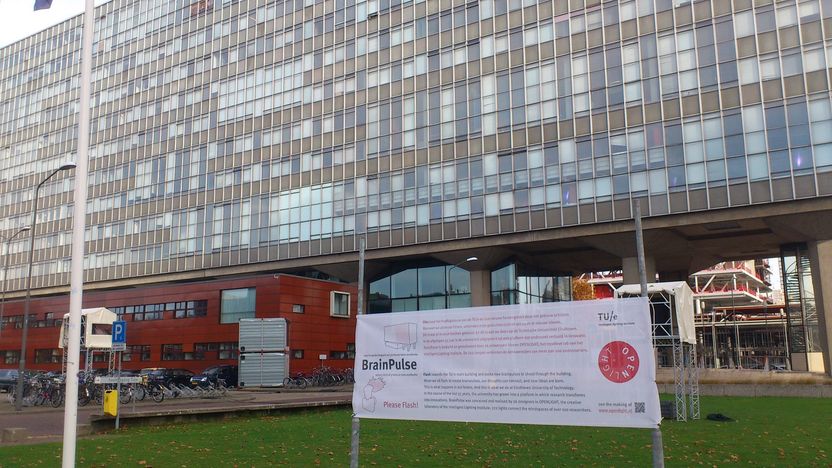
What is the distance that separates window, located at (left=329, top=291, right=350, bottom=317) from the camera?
57125 mm

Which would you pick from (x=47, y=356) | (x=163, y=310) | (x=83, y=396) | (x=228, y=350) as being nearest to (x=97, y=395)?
(x=83, y=396)

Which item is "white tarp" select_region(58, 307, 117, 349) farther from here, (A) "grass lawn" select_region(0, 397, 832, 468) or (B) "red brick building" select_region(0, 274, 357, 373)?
(B) "red brick building" select_region(0, 274, 357, 373)

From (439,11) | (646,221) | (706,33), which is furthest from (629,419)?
(439,11)

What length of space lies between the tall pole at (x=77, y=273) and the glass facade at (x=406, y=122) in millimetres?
37300

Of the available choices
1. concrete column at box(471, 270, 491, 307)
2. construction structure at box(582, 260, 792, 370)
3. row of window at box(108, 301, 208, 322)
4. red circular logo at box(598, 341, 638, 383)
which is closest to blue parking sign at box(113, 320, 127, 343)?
red circular logo at box(598, 341, 638, 383)

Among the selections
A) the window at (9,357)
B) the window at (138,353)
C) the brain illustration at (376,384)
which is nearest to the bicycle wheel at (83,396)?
the brain illustration at (376,384)

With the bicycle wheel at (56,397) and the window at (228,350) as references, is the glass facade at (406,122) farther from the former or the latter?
the bicycle wheel at (56,397)

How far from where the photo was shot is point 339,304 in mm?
58281

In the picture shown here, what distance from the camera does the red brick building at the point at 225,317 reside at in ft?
178

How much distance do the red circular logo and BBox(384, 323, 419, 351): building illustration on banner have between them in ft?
8.38

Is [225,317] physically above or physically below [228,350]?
above

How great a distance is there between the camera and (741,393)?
3322 cm

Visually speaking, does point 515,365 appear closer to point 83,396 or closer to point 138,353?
point 83,396

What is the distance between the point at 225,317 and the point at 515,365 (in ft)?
168
